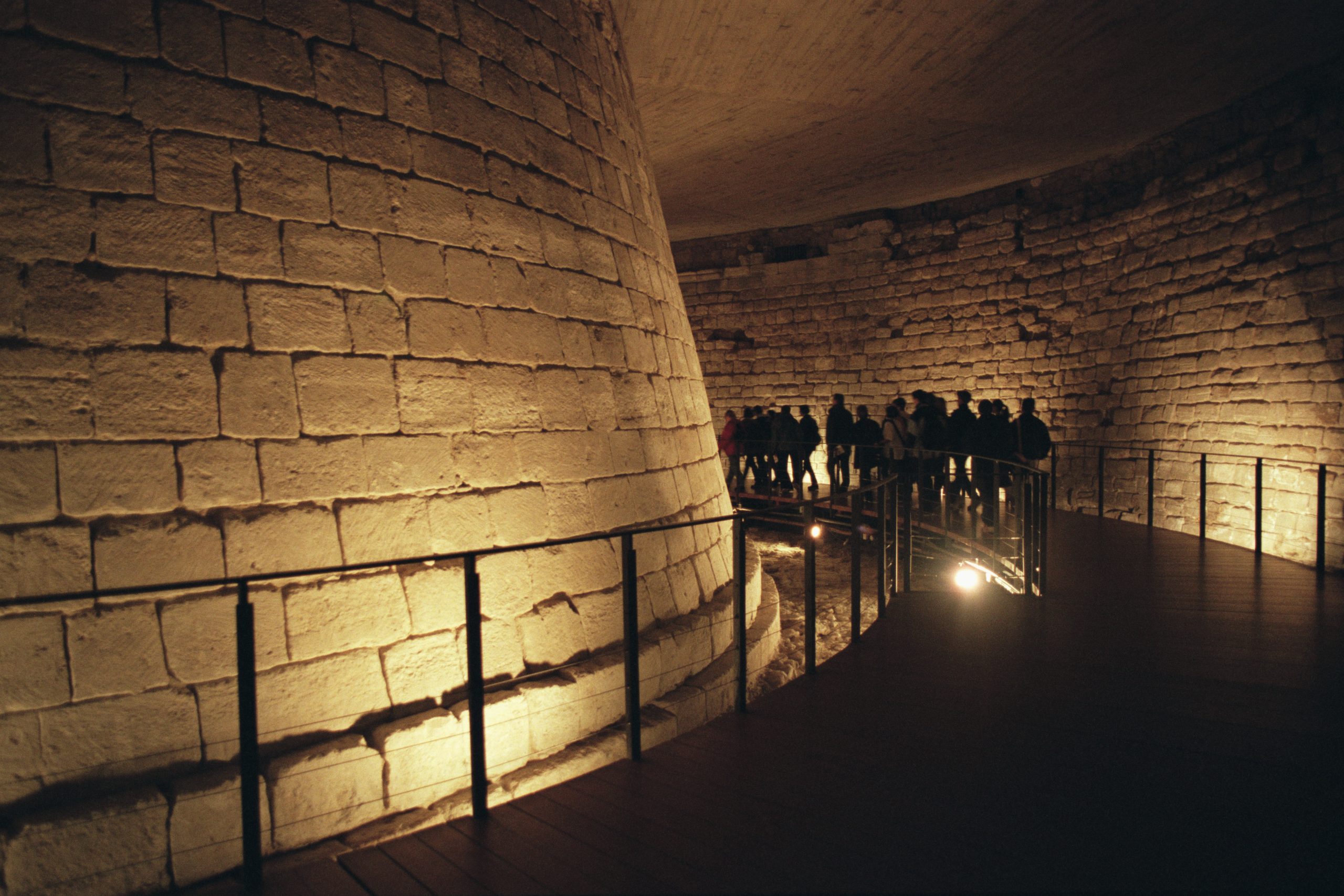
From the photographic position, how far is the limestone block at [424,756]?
280cm

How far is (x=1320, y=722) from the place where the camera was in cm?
276

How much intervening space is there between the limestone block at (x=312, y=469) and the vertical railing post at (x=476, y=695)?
0.96 m

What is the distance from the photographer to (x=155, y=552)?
2.52m

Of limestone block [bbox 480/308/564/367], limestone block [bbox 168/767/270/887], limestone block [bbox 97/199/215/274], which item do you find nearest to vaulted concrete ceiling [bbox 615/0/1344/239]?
limestone block [bbox 480/308/564/367]

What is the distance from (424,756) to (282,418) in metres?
1.41

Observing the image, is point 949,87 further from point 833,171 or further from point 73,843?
point 73,843

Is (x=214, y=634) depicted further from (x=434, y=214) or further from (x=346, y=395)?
(x=434, y=214)

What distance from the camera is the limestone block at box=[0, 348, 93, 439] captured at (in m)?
2.36

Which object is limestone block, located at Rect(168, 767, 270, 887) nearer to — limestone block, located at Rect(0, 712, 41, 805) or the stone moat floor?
limestone block, located at Rect(0, 712, 41, 805)

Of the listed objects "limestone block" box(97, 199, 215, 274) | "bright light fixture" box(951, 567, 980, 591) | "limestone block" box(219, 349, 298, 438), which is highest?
"limestone block" box(97, 199, 215, 274)

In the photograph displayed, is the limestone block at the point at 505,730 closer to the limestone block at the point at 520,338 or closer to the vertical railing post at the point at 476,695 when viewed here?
the vertical railing post at the point at 476,695

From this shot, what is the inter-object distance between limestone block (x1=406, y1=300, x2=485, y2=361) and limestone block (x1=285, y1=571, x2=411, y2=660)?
992 mm

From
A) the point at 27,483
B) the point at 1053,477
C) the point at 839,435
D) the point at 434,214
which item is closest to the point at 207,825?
the point at 27,483

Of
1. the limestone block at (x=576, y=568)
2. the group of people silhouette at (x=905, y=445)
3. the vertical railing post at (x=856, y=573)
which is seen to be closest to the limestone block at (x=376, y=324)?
the limestone block at (x=576, y=568)
